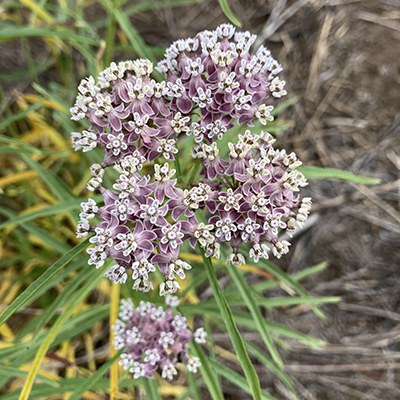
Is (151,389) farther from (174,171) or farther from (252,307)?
(174,171)

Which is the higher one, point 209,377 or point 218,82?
point 218,82

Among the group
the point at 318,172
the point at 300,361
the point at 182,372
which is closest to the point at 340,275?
the point at 300,361

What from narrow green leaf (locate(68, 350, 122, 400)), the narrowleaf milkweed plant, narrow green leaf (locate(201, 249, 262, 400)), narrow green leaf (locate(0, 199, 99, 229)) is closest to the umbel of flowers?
the narrowleaf milkweed plant

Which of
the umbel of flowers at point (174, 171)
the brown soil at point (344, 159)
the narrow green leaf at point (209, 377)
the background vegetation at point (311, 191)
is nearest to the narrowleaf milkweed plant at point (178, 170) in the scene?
the umbel of flowers at point (174, 171)

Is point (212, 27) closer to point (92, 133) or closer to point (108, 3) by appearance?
point (108, 3)

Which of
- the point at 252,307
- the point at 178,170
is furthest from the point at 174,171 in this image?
the point at 252,307

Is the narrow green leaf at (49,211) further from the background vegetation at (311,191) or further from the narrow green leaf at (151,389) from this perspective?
the narrow green leaf at (151,389)
